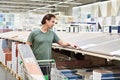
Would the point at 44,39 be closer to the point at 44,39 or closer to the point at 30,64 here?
Result: the point at 44,39

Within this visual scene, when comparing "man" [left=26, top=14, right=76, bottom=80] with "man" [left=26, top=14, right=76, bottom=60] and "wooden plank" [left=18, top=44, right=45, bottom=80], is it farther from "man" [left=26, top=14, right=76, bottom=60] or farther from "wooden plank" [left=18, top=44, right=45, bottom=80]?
"wooden plank" [left=18, top=44, right=45, bottom=80]

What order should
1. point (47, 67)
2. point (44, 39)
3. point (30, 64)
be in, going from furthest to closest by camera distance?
1. point (44, 39)
2. point (47, 67)
3. point (30, 64)

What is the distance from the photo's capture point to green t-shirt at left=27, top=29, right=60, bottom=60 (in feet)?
11.3

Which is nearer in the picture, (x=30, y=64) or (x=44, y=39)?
(x=30, y=64)

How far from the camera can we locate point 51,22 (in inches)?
132

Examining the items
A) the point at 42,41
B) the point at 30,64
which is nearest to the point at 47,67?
the point at 42,41

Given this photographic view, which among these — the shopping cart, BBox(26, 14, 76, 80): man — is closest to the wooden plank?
the shopping cart

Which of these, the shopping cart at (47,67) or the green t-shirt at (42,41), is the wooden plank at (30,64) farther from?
the green t-shirt at (42,41)

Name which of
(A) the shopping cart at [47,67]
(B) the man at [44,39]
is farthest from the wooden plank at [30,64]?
(B) the man at [44,39]

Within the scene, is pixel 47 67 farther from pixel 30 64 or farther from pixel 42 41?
pixel 30 64

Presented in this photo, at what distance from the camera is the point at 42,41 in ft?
11.3

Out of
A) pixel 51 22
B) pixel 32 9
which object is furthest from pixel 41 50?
pixel 32 9

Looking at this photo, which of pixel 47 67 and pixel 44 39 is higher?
pixel 44 39

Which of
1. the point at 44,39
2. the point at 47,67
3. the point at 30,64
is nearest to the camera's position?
the point at 30,64
